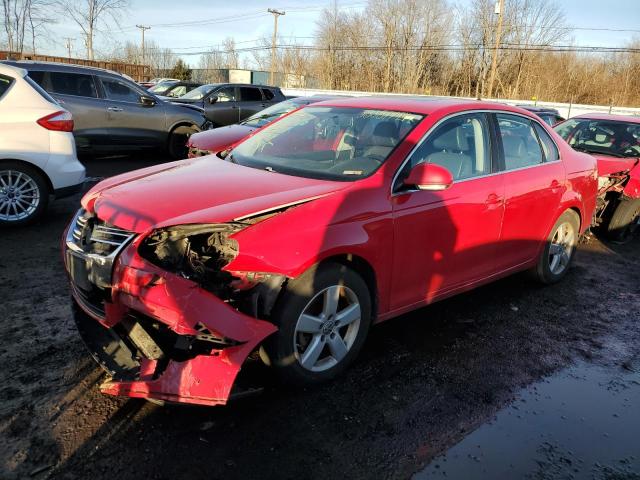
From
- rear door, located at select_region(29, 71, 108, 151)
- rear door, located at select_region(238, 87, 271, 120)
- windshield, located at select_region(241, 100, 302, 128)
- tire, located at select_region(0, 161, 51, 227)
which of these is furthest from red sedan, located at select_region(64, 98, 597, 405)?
rear door, located at select_region(238, 87, 271, 120)

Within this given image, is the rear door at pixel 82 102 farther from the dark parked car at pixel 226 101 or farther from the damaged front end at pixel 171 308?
the damaged front end at pixel 171 308

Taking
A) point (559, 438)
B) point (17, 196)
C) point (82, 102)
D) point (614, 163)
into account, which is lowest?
point (559, 438)

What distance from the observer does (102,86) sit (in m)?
9.76

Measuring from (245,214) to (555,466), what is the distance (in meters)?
2.09

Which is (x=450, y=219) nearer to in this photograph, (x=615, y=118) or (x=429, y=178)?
(x=429, y=178)

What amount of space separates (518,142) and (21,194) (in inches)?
207

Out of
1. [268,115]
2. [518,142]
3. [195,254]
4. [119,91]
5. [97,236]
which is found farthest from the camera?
[119,91]

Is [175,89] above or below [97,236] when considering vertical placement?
above

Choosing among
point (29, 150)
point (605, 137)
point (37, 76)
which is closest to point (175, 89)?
point (37, 76)

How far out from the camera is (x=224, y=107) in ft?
49.2

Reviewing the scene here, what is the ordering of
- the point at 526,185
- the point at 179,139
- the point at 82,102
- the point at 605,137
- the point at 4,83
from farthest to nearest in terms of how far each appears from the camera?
1. the point at 179,139
2. the point at 82,102
3. the point at 605,137
4. the point at 4,83
5. the point at 526,185

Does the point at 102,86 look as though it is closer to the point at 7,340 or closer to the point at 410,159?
the point at 7,340

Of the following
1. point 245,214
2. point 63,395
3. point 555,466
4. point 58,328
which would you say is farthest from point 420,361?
point 58,328

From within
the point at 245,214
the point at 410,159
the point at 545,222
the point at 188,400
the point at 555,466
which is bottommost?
the point at 555,466
